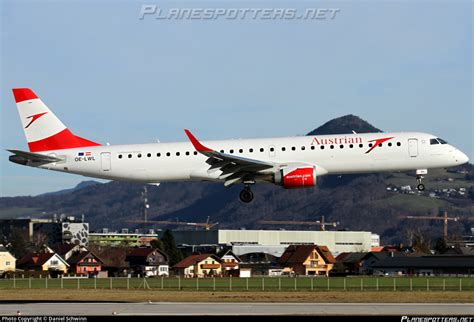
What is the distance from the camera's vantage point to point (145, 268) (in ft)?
415

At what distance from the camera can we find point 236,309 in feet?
162

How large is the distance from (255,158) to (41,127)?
16110 millimetres

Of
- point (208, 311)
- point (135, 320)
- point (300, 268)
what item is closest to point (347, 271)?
point (300, 268)

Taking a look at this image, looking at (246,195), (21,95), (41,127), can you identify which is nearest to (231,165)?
(246,195)

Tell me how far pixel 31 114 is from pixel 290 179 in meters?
20.1

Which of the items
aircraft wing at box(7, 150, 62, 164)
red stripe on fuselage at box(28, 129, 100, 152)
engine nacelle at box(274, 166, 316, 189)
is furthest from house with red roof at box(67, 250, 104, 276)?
engine nacelle at box(274, 166, 316, 189)

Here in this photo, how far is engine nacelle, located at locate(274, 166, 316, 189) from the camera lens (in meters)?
59.5

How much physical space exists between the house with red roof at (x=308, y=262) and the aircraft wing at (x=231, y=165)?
70.0m

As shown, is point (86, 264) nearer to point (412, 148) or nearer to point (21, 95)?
point (21, 95)

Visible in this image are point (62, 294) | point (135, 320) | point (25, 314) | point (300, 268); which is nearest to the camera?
point (135, 320)

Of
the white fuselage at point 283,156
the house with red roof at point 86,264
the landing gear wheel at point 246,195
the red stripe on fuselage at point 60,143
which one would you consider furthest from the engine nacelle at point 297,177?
the house with red roof at point 86,264

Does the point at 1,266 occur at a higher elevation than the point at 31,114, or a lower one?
lower

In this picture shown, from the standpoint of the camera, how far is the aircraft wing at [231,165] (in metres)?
58.5

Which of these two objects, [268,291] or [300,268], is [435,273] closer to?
[300,268]
